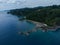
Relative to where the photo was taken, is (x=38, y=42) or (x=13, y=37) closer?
(x=38, y=42)

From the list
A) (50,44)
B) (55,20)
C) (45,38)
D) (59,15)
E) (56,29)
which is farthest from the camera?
(59,15)

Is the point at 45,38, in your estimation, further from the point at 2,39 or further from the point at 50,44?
the point at 2,39

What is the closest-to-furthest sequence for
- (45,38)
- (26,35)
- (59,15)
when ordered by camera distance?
1. (45,38)
2. (26,35)
3. (59,15)

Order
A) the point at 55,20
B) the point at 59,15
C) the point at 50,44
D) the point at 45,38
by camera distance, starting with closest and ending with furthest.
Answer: the point at 50,44
the point at 45,38
the point at 55,20
the point at 59,15

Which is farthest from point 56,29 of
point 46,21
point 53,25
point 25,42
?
point 25,42

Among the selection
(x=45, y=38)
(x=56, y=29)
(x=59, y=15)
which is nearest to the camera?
(x=45, y=38)

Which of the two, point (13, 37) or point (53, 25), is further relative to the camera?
point (53, 25)

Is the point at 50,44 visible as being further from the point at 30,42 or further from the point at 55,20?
the point at 55,20

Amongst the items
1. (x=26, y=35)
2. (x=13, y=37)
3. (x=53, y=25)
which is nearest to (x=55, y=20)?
(x=53, y=25)
